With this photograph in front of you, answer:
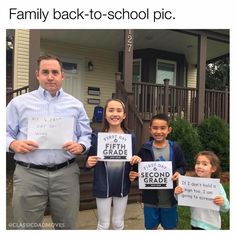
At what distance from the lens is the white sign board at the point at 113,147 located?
10.4 ft

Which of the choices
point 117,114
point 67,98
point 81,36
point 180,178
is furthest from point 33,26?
point 81,36

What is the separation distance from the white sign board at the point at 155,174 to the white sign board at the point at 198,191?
13 cm

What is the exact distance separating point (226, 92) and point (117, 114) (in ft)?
25.8

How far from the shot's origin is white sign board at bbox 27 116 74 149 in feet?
9.61

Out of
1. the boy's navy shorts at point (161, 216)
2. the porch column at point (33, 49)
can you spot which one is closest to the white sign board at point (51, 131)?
the boy's navy shorts at point (161, 216)

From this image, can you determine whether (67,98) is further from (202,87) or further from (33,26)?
(202,87)

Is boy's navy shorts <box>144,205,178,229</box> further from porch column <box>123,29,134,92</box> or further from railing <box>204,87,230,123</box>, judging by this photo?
railing <box>204,87,230,123</box>

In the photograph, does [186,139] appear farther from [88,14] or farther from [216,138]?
[88,14]

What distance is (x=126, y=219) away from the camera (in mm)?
5203

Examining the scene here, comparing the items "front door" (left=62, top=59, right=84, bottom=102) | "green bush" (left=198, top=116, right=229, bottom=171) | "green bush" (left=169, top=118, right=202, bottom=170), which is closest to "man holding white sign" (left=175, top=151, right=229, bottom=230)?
"green bush" (left=169, top=118, right=202, bottom=170)

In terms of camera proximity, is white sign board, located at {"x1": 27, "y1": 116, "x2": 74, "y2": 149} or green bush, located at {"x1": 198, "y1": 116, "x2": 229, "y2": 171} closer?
white sign board, located at {"x1": 27, "y1": 116, "x2": 74, "y2": 149}

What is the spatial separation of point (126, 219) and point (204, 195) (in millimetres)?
2398

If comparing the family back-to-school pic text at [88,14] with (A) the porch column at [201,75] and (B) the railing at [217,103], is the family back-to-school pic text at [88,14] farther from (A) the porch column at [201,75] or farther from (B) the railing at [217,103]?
(B) the railing at [217,103]

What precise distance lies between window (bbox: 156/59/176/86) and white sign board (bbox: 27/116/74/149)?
921 cm
